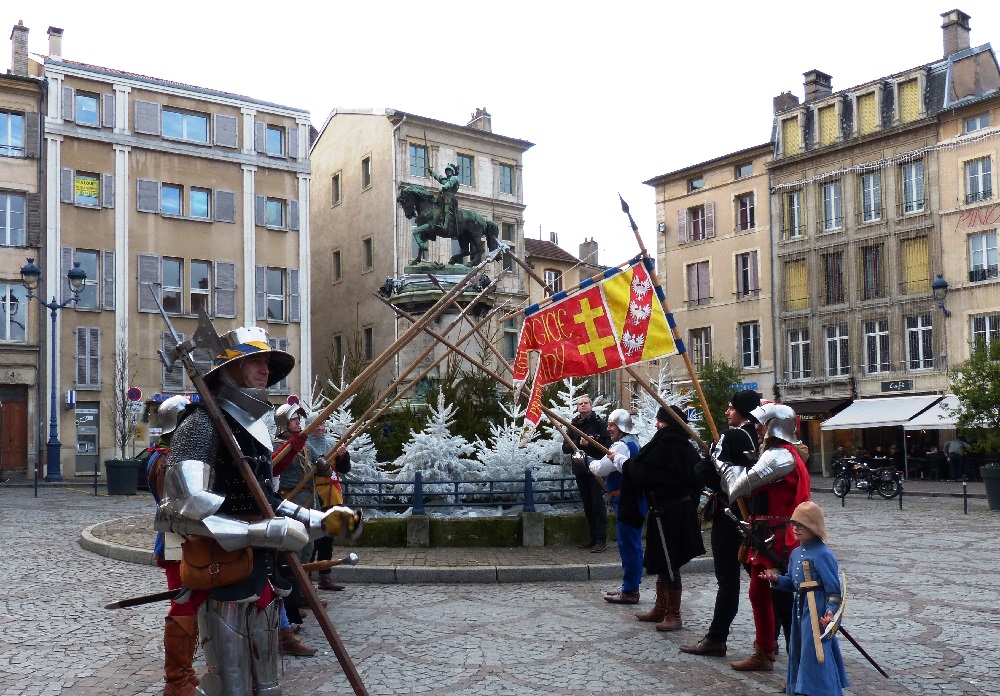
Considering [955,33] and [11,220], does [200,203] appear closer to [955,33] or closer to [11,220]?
[11,220]

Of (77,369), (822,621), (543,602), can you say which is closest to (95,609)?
(543,602)

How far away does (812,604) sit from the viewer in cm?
496

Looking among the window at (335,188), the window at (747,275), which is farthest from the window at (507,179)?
the window at (747,275)

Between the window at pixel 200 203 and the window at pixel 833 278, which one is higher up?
the window at pixel 200 203

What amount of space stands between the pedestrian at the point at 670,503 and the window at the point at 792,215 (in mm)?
34354

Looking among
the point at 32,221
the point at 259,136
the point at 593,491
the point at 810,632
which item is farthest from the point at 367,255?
the point at 810,632

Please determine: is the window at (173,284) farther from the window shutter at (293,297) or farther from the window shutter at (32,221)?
the window shutter at (32,221)

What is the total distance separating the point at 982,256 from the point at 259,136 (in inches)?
1030

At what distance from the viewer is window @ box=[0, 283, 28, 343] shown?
31.2 m

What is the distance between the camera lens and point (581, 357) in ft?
28.5

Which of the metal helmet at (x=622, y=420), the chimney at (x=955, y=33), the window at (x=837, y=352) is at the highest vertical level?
the chimney at (x=955, y=33)

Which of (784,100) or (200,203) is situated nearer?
(200,203)

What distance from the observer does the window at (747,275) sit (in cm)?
4116

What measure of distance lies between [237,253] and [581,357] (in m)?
29.6
